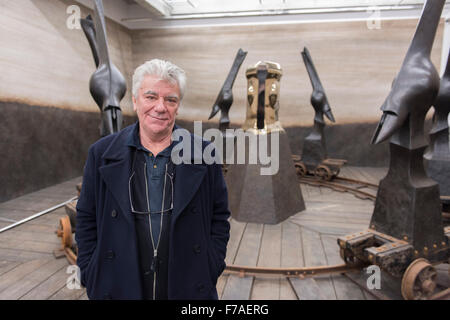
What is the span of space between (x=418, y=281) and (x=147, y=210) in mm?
1549

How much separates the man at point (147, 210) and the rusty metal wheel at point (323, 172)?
11.9ft

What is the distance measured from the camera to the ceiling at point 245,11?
5152 mm

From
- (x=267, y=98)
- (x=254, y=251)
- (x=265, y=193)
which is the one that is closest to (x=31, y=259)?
(x=254, y=251)

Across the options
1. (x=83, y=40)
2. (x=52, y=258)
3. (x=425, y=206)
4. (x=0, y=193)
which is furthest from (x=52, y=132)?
(x=425, y=206)

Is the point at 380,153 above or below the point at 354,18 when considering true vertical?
below

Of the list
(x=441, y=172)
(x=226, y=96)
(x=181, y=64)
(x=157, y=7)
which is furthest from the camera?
(x=181, y=64)

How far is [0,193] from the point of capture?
11.1 ft

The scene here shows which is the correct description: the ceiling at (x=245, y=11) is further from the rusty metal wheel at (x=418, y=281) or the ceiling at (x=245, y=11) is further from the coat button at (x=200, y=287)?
the coat button at (x=200, y=287)

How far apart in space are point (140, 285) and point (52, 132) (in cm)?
395

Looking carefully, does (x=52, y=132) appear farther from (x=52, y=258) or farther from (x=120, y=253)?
(x=120, y=253)

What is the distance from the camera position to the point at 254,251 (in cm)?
224

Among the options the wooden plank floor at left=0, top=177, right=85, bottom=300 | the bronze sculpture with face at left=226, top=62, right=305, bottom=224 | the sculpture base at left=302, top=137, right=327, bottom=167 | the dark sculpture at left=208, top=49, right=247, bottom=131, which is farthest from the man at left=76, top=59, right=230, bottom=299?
the sculpture base at left=302, top=137, right=327, bottom=167

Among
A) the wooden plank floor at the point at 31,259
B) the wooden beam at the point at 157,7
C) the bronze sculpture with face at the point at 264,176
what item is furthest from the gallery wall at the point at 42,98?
the bronze sculpture with face at the point at 264,176

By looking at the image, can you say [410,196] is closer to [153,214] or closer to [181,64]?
[153,214]
